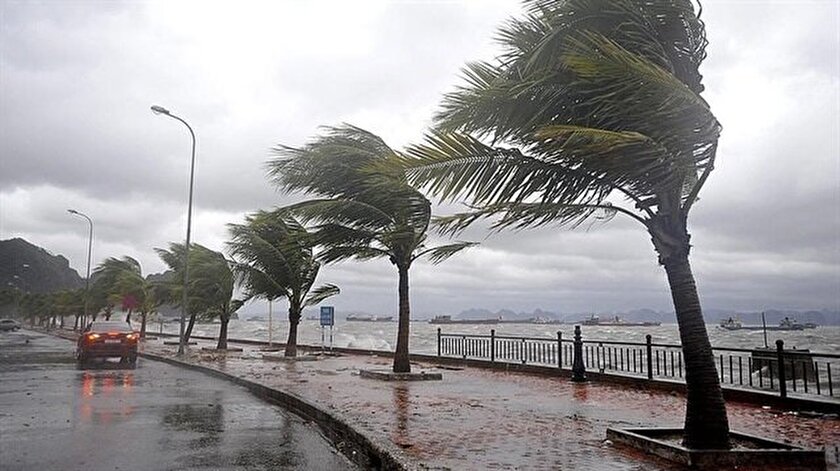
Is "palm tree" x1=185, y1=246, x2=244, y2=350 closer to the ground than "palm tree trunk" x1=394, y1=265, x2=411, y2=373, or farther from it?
farther from it

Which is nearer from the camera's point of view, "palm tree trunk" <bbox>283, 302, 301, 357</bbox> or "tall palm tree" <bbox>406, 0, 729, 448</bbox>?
"tall palm tree" <bbox>406, 0, 729, 448</bbox>

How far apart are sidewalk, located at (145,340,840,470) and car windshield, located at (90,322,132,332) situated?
31.4 ft

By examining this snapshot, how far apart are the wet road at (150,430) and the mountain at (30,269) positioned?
510 feet

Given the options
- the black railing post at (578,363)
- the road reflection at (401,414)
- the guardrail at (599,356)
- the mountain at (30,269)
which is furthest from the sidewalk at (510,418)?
the mountain at (30,269)

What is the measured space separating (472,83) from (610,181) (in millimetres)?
2337

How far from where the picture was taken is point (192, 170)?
2812 cm

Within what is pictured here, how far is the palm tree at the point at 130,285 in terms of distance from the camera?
4293 cm

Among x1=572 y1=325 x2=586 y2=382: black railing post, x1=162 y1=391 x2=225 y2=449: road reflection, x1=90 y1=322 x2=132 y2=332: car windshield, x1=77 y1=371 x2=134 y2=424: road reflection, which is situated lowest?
x1=162 y1=391 x2=225 y2=449: road reflection

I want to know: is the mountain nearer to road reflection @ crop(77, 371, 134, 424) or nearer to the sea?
the sea

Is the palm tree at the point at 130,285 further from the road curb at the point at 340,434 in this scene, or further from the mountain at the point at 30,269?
the mountain at the point at 30,269

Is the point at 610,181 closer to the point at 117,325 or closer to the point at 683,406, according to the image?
the point at 683,406

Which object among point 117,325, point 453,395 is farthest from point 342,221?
point 117,325

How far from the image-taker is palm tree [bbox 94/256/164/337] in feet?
141

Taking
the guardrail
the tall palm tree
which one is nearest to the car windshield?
the guardrail
